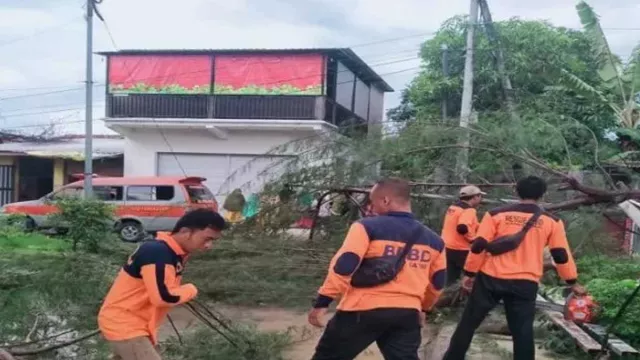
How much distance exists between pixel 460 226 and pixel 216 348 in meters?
2.27

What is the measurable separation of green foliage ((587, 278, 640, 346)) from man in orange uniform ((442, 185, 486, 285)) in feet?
3.99

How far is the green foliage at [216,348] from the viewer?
574cm

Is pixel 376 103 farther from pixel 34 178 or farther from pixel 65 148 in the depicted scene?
pixel 34 178

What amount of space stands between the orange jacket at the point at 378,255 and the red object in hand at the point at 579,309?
240cm

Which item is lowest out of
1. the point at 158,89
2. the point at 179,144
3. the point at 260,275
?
the point at 260,275

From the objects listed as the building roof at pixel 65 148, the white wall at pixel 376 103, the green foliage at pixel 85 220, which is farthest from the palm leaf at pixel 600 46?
the building roof at pixel 65 148

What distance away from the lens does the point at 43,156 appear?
77.0 feet

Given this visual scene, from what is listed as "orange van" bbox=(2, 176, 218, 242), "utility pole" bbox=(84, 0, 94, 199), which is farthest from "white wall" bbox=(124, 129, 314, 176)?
"orange van" bbox=(2, 176, 218, 242)

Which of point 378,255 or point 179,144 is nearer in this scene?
point 378,255

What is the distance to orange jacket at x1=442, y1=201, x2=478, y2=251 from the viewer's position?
6.46 m

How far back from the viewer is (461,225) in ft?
21.3

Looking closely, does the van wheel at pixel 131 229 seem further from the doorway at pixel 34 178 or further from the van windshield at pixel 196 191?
the doorway at pixel 34 178

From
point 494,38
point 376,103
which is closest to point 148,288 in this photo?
point 494,38

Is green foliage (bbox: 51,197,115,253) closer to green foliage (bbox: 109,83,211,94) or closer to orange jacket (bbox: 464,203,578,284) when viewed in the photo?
orange jacket (bbox: 464,203,578,284)
